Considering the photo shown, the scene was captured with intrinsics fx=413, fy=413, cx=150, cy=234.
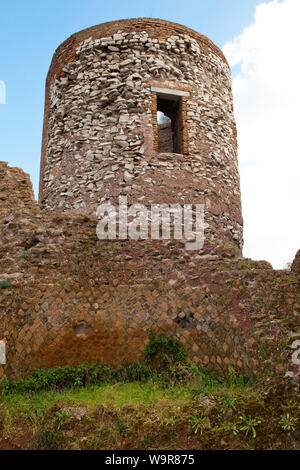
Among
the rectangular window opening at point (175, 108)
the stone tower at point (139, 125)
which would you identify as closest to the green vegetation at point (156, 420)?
the stone tower at point (139, 125)

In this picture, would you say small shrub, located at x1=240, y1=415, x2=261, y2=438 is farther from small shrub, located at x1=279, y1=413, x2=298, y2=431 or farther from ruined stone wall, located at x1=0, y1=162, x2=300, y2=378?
ruined stone wall, located at x1=0, y1=162, x2=300, y2=378

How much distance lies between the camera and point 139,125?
28.0 ft

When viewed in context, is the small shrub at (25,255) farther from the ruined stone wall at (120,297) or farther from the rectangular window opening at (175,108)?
the rectangular window opening at (175,108)

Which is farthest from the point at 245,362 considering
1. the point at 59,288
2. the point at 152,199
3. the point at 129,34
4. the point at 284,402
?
the point at 129,34

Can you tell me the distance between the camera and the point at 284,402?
4281 millimetres

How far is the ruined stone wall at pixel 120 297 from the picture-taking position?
5.57 meters

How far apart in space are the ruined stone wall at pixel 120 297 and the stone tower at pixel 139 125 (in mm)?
1715

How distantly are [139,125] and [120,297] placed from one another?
12.7 feet

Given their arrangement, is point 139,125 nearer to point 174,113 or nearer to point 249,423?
point 174,113

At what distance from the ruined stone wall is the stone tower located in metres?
1.71

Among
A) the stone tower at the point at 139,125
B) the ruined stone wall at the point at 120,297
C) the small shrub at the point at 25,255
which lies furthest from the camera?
the stone tower at the point at 139,125

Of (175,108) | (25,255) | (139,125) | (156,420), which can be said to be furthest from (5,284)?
(175,108)

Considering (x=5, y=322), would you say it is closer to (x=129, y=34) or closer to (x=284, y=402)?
(x=284, y=402)

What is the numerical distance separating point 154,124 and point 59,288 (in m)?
4.21
